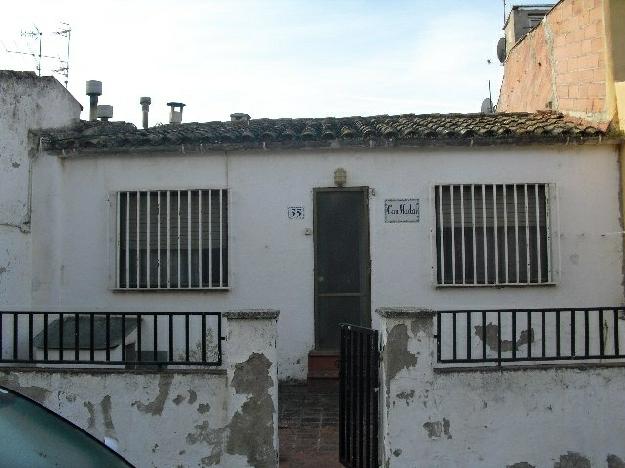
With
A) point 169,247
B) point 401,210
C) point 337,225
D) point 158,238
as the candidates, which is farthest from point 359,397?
point 158,238

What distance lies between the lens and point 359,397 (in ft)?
17.8

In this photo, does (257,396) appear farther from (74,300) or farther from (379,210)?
(74,300)

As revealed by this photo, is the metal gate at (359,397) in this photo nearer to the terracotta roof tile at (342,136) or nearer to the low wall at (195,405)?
the low wall at (195,405)

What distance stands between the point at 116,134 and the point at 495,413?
255 inches

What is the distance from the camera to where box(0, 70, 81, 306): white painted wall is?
27.4 ft

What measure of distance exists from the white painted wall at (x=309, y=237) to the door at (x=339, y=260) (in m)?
0.13

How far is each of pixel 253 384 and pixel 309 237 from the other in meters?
3.61

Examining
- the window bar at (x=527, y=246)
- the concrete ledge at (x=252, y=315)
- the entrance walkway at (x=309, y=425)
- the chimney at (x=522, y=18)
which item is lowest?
the entrance walkway at (x=309, y=425)

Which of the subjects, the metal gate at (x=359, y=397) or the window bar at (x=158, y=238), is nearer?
the metal gate at (x=359, y=397)

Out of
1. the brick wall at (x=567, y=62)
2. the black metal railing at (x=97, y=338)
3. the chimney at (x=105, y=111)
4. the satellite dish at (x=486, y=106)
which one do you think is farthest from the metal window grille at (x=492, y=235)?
the satellite dish at (x=486, y=106)


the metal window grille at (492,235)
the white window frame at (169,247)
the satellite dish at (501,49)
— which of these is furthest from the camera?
the satellite dish at (501,49)

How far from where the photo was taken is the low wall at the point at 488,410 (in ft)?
17.3

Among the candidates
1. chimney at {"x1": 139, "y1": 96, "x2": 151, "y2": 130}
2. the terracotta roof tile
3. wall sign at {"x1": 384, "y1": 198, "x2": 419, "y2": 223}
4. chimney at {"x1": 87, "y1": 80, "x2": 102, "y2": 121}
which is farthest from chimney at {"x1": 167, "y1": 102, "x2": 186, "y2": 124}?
wall sign at {"x1": 384, "y1": 198, "x2": 419, "y2": 223}

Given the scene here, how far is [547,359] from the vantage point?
18.2 ft
